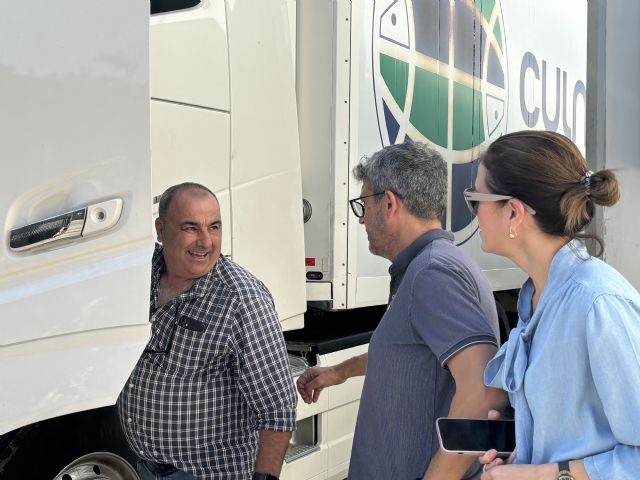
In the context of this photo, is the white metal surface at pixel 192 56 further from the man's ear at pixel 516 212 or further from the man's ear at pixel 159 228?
the man's ear at pixel 516 212

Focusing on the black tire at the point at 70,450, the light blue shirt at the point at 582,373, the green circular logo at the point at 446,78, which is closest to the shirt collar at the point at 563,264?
the light blue shirt at the point at 582,373

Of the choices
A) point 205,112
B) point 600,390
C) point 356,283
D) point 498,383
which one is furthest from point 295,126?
point 600,390

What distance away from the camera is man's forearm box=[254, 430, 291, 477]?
7.39ft

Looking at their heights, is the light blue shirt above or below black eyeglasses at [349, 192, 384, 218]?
below

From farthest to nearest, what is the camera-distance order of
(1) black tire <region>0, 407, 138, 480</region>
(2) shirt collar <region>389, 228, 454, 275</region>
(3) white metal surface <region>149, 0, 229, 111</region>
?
1. (3) white metal surface <region>149, 0, 229, 111</region>
2. (1) black tire <region>0, 407, 138, 480</region>
3. (2) shirt collar <region>389, 228, 454, 275</region>

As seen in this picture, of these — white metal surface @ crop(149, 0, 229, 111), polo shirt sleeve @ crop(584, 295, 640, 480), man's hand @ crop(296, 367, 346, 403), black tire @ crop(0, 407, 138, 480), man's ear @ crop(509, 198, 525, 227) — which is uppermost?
white metal surface @ crop(149, 0, 229, 111)

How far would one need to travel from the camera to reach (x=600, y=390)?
1.40m

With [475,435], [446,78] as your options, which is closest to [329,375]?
[475,435]

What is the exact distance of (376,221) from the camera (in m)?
2.32

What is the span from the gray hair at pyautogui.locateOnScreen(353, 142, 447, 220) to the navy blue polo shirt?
0.14 m

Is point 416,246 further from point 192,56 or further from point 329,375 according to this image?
point 192,56

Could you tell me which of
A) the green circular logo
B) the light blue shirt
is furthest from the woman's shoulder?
the green circular logo

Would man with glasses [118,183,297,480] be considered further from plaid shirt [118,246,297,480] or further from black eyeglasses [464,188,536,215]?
black eyeglasses [464,188,536,215]

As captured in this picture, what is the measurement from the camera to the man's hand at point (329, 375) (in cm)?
275
